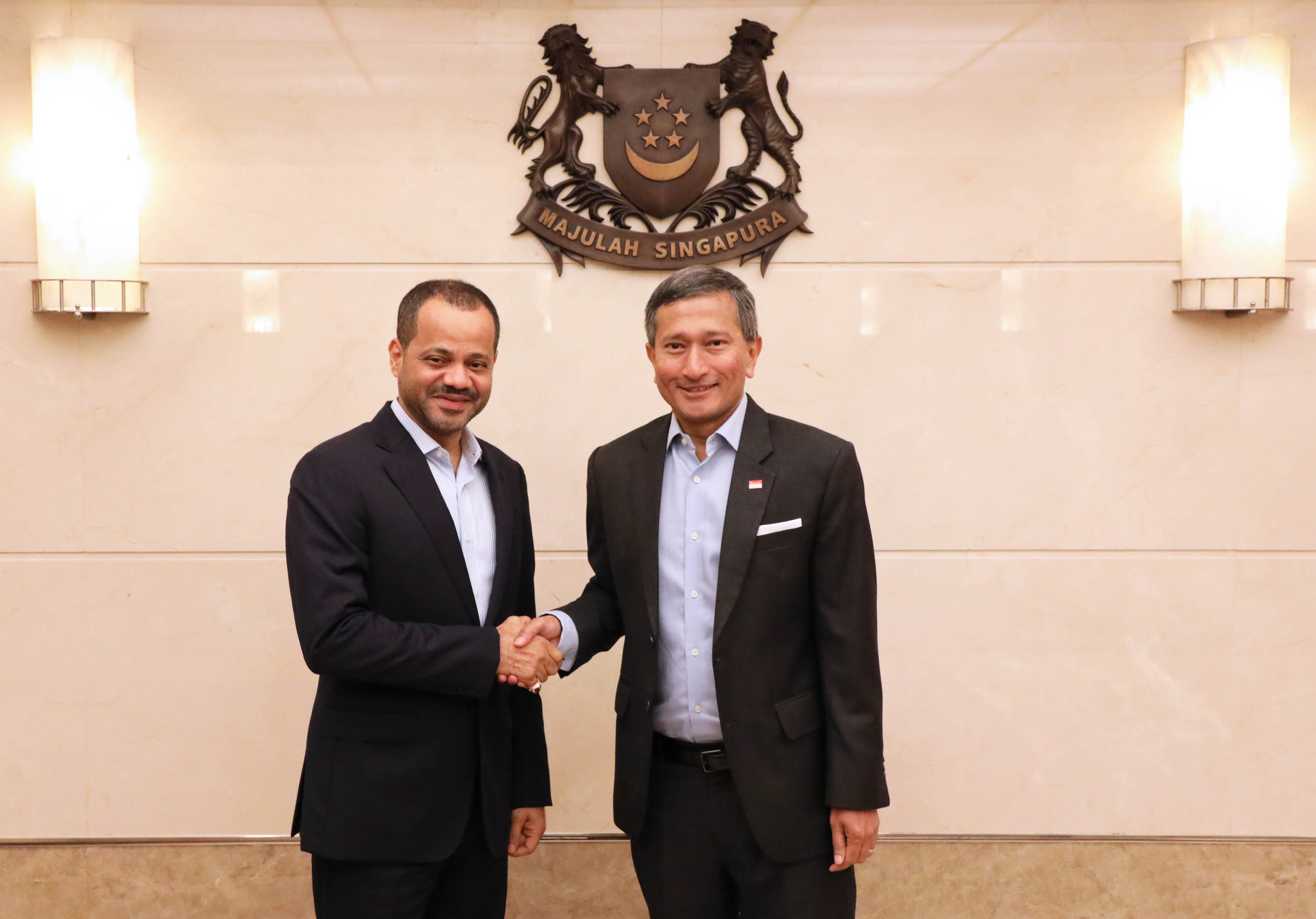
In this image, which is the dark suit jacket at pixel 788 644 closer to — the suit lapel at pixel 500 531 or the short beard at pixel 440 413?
the suit lapel at pixel 500 531

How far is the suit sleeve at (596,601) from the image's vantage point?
2.15 m

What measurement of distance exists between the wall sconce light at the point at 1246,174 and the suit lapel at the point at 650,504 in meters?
1.67

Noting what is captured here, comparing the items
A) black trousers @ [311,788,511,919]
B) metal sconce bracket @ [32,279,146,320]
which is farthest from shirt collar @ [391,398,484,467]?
metal sconce bracket @ [32,279,146,320]

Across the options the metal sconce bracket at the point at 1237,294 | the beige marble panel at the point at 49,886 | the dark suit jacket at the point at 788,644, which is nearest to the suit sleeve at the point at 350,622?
the dark suit jacket at the point at 788,644

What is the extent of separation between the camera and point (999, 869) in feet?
9.25

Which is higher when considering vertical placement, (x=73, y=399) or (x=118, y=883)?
(x=73, y=399)

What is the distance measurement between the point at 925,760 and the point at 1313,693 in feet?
3.66

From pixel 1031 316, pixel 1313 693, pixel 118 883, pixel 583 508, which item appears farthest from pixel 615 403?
pixel 1313 693

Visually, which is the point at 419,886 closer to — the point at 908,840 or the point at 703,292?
the point at 703,292

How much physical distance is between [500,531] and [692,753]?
0.61m

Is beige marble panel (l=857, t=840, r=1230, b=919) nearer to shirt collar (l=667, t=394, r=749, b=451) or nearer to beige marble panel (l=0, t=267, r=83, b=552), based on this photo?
shirt collar (l=667, t=394, r=749, b=451)

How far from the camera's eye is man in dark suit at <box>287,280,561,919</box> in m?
1.89

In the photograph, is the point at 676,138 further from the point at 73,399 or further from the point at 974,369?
the point at 73,399

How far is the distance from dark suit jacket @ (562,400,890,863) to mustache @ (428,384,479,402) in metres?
0.42
